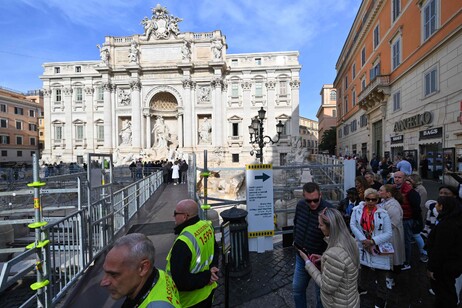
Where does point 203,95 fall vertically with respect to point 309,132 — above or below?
above

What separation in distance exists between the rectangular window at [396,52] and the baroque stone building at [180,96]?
16884 mm

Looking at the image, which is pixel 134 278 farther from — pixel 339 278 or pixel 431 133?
pixel 431 133

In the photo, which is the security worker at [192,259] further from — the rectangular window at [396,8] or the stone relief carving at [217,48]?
the stone relief carving at [217,48]

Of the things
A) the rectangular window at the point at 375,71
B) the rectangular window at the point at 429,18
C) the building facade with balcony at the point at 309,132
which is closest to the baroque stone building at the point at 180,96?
the rectangular window at the point at 375,71

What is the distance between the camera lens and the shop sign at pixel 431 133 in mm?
10617

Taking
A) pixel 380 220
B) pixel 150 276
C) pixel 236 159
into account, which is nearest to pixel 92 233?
pixel 150 276

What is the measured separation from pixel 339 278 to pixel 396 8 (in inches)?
790

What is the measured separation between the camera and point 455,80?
9.72 metres

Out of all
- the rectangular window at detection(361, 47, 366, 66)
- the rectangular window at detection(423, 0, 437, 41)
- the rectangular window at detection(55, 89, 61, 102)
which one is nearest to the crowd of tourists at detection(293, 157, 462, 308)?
the rectangular window at detection(423, 0, 437, 41)

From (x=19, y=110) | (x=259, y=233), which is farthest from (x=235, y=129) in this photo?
(x=19, y=110)

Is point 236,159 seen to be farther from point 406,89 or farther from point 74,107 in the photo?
point 74,107

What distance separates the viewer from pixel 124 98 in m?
32.5

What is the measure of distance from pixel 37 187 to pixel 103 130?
35998mm

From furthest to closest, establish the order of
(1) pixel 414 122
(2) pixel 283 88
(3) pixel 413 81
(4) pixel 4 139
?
(4) pixel 4 139 → (2) pixel 283 88 → (3) pixel 413 81 → (1) pixel 414 122
